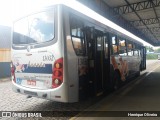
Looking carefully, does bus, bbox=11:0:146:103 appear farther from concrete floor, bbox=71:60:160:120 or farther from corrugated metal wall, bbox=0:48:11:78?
corrugated metal wall, bbox=0:48:11:78

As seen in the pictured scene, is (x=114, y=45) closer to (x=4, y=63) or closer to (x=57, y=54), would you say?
(x=57, y=54)

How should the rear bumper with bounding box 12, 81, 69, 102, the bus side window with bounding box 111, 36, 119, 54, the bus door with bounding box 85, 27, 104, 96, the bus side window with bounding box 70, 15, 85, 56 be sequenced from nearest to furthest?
the rear bumper with bounding box 12, 81, 69, 102
the bus side window with bounding box 70, 15, 85, 56
the bus door with bounding box 85, 27, 104, 96
the bus side window with bounding box 111, 36, 119, 54

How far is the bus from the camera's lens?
6043 mm

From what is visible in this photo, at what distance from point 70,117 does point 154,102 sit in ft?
11.0

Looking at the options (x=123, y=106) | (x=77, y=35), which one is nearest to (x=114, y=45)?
(x=123, y=106)

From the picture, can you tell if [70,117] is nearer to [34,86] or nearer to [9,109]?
[34,86]

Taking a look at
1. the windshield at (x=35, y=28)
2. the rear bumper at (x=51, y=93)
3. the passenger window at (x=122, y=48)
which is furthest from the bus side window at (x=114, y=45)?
the rear bumper at (x=51, y=93)

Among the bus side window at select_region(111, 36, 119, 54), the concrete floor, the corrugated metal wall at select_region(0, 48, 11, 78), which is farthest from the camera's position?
the corrugated metal wall at select_region(0, 48, 11, 78)

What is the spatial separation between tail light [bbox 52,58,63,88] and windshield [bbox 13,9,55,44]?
2.48 feet

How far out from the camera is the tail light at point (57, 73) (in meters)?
5.98

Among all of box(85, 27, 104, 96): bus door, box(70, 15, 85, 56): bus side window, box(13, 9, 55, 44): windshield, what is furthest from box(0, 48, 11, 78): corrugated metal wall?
box(70, 15, 85, 56): bus side window

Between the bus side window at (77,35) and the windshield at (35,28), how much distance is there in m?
0.62

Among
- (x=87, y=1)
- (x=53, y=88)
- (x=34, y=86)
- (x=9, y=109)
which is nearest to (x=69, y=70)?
(x=53, y=88)

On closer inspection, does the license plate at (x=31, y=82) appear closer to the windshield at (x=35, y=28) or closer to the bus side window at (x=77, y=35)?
the windshield at (x=35, y=28)
